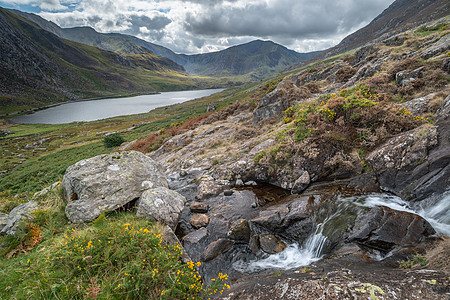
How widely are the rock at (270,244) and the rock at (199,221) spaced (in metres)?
3.09

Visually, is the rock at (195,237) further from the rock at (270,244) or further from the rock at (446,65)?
the rock at (446,65)

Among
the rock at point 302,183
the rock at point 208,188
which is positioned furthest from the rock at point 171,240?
the rock at point 302,183

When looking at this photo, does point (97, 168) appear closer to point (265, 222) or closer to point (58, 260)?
point (58, 260)

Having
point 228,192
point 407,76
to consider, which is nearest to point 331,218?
point 228,192

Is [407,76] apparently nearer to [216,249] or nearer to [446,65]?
[446,65]

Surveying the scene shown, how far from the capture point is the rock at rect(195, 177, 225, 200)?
13.0 meters

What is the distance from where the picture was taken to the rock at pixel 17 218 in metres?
8.27

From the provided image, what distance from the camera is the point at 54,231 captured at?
8.47 meters

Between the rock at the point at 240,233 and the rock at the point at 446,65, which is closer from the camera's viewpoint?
the rock at the point at 240,233

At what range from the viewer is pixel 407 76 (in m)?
13.4

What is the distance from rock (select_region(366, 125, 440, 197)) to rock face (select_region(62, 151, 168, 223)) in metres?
12.5

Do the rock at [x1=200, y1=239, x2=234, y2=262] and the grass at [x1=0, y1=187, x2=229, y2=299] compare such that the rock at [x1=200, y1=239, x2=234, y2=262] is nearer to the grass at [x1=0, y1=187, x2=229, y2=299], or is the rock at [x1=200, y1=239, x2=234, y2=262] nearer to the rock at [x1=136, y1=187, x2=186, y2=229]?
the grass at [x1=0, y1=187, x2=229, y2=299]

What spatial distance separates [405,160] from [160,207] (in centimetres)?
1188

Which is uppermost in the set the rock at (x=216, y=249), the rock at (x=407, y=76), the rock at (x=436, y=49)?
the rock at (x=436, y=49)
